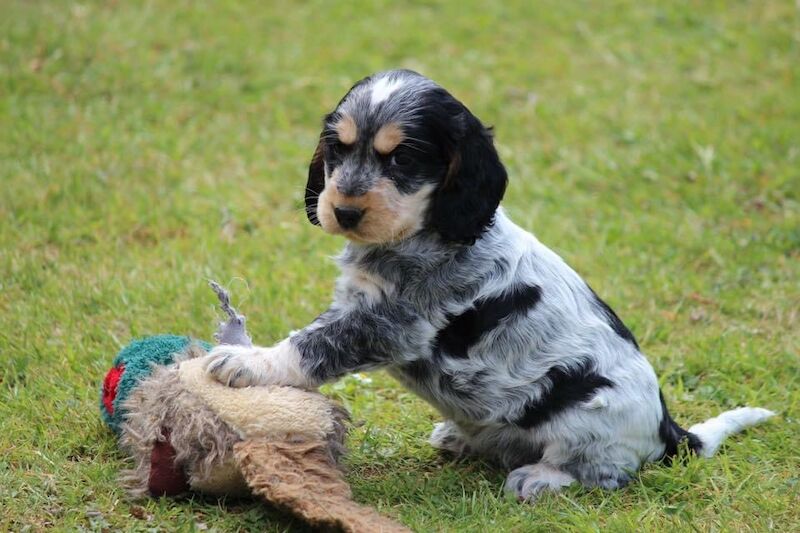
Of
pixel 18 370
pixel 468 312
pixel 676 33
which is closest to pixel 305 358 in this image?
pixel 468 312

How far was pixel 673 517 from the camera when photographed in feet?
14.1

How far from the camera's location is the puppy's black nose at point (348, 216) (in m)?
4.10

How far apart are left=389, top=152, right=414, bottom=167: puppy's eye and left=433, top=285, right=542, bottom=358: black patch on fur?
66cm

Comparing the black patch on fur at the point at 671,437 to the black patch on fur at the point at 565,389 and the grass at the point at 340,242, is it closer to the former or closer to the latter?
the grass at the point at 340,242

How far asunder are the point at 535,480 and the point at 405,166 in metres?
1.44

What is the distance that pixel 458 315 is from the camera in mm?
4375

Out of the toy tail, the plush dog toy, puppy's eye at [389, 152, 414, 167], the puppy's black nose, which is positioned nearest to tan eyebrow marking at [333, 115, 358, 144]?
puppy's eye at [389, 152, 414, 167]

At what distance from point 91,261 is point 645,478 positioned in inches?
156

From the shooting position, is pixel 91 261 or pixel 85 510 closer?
pixel 85 510

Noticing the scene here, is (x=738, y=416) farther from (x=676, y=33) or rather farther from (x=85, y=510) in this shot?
(x=676, y=33)

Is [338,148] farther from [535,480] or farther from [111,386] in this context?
[535,480]

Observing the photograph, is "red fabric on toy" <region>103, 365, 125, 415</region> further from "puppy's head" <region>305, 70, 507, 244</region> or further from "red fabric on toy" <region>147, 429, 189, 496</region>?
"puppy's head" <region>305, 70, 507, 244</region>

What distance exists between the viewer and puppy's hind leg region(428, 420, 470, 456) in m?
4.91

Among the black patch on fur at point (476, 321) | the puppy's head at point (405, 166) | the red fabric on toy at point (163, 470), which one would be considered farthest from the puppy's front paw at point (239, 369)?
the black patch on fur at point (476, 321)
